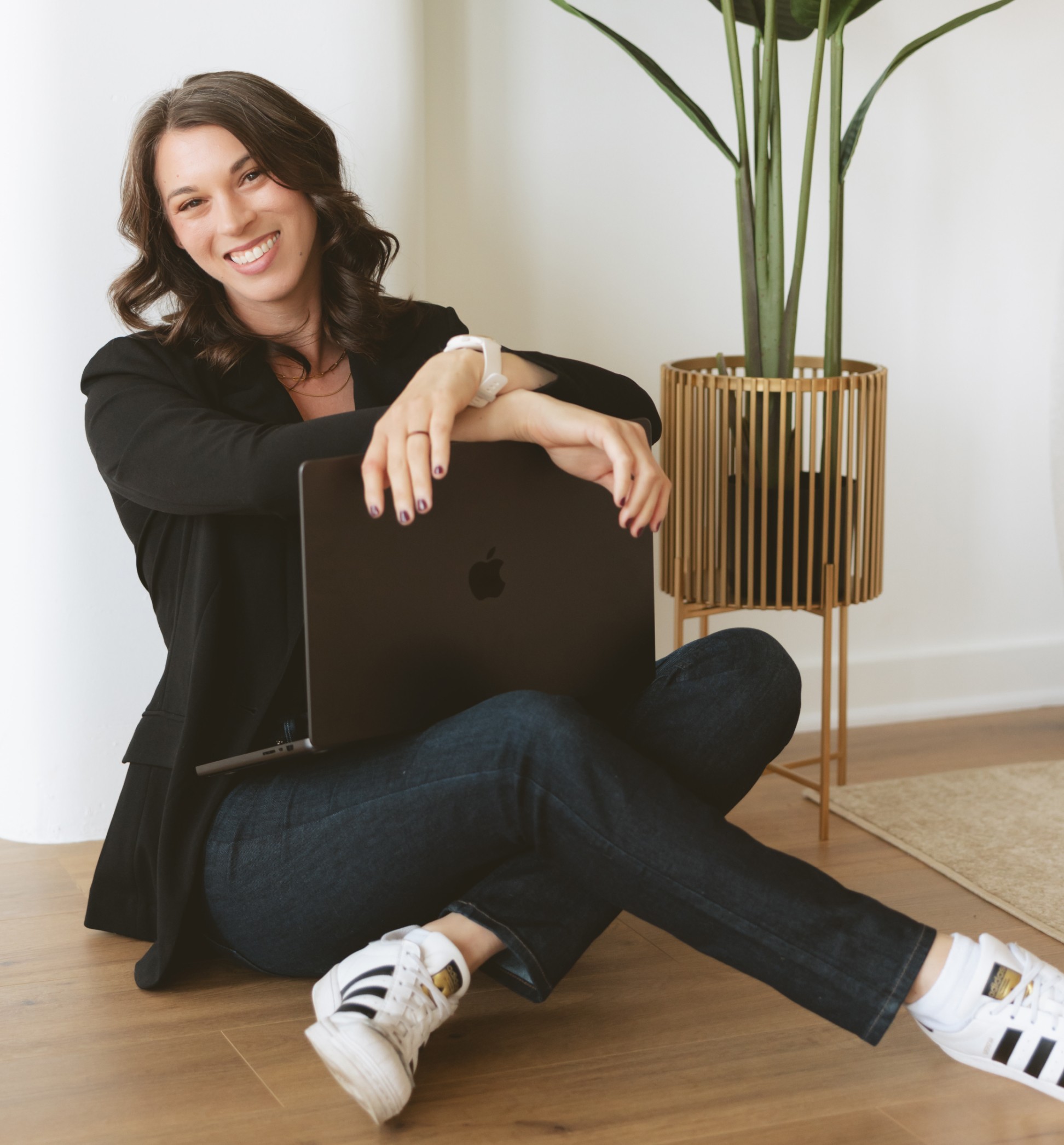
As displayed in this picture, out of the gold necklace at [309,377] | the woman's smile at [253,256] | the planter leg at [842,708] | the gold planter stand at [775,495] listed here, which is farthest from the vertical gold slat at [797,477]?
the woman's smile at [253,256]

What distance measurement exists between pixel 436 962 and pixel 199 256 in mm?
868

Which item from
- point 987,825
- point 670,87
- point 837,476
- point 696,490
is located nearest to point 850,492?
point 837,476

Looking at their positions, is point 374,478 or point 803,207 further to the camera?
point 803,207

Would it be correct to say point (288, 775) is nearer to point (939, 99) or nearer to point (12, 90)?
point (12, 90)

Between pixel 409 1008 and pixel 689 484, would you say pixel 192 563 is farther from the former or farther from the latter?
pixel 689 484

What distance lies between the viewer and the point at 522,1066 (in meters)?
1.35

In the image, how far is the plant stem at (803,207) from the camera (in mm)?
1888

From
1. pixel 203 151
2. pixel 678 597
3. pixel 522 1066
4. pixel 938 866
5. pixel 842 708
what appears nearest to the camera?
pixel 522 1066

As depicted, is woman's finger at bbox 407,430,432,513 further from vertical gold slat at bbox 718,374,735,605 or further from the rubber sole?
vertical gold slat at bbox 718,374,735,605

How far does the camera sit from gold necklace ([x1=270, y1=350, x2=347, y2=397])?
5.24ft

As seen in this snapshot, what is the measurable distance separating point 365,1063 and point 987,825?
4.08 ft

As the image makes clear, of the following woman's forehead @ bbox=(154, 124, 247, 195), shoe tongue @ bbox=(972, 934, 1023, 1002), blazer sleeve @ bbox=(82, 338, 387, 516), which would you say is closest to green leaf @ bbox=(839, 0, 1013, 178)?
woman's forehead @ bbox=(154, 124, 247, 195)

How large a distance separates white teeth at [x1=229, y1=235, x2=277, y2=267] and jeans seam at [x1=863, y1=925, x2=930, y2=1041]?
3.45 feet

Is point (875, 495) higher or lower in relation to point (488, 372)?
lower
